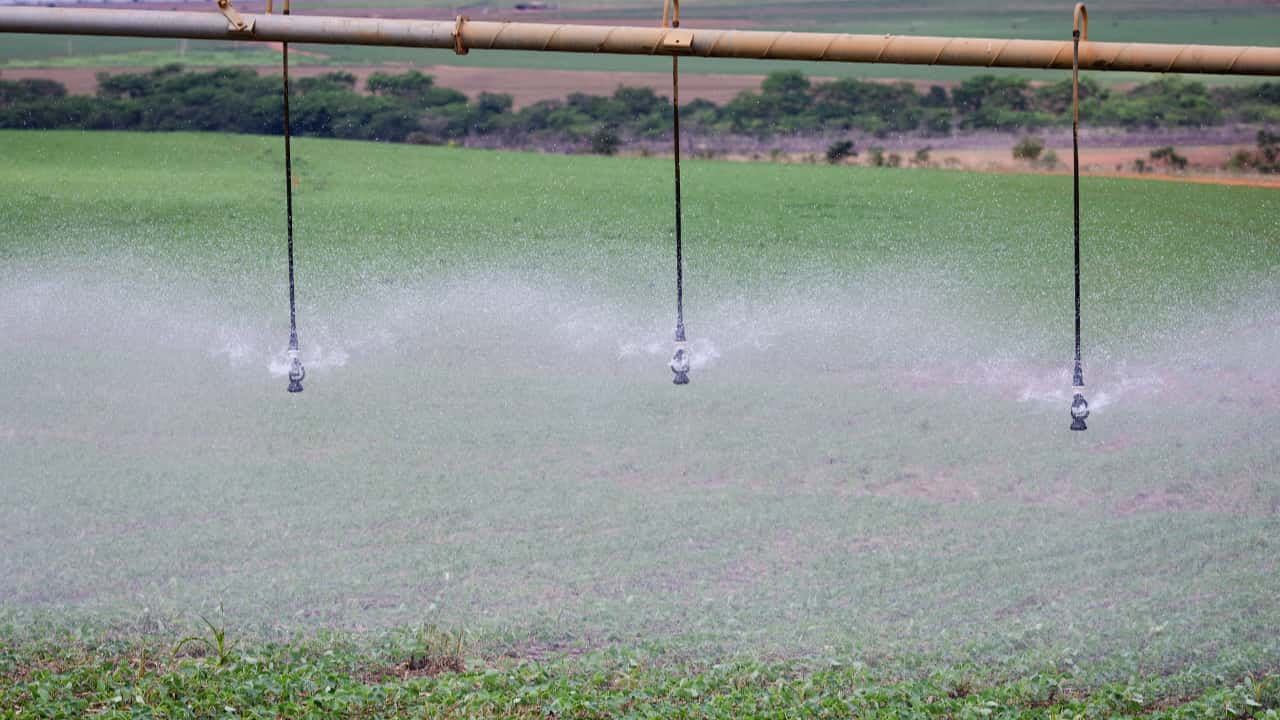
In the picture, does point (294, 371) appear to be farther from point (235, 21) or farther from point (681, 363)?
point (681, 363)

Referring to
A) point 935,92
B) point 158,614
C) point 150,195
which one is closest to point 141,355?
point 150,195

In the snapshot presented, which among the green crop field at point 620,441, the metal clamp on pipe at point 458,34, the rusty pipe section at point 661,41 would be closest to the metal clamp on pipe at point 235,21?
the rusty pipe section at point 661,41

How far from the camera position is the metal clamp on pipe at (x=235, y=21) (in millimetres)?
4930

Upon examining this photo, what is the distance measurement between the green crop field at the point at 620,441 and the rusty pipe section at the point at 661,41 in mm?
2038

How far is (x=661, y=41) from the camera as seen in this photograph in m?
4.89

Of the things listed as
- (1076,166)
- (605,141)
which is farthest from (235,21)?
(605,141)

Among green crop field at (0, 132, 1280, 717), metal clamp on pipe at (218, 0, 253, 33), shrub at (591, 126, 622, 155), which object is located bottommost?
green crop field at (0, 132, 1280, 717)

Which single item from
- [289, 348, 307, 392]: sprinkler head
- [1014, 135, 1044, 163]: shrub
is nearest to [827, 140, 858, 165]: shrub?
[1014, 135, 1044, 163]: shrub

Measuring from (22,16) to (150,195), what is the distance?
4990mm

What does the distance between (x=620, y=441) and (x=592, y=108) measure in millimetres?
4188

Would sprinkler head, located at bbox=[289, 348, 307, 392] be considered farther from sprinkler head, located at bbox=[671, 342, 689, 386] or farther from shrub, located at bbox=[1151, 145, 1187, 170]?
shrub, located at bbox=[1151, 145, 1187, 170]

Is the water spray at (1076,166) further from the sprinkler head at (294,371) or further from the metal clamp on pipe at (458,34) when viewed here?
the sprinkler head at (294,371)

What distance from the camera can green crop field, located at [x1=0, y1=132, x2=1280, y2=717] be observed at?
508cm

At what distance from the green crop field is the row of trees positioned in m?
0.24
